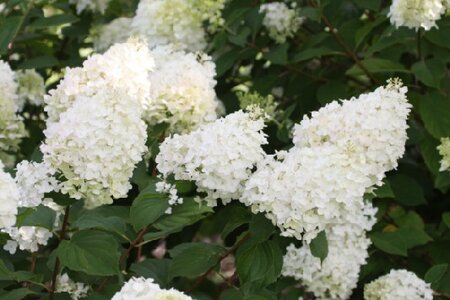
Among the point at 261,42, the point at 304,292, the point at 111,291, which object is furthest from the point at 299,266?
the point at 261,42

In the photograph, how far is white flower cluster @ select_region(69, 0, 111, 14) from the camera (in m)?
4.11

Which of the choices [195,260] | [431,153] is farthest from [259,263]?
[431,153]

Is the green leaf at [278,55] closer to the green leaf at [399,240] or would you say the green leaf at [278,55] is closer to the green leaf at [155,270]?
the green leaf at [399,240]

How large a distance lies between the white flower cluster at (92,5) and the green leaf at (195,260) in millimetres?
1847

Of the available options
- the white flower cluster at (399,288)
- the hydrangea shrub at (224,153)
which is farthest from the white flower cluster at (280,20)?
the white flower cluster at (399,288)

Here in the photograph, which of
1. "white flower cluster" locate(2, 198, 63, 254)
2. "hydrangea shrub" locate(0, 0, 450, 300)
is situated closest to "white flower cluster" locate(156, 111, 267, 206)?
"hydrangea shrub" locate(0, 0, 450, 300)

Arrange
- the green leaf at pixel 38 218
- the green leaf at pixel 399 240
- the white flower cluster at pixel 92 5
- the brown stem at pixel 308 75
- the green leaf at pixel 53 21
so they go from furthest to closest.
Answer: the white flower cluster at pixel 92 5, the brown stem at pixel 308 75, the green leaf at pixel 53 21, the green leaf at pixel 399 240, the green leaf at pixel 38 218

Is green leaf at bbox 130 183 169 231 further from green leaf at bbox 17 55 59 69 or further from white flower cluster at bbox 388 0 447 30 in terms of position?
green leaf at bbox 17 55 59 69

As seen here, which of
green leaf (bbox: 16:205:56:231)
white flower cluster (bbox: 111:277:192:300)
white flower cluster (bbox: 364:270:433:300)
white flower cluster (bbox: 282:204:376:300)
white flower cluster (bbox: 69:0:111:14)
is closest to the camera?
white flower cluster (bbox: 111:277:192:300)

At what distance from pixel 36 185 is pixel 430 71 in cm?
174

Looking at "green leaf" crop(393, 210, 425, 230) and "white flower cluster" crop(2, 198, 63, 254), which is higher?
"white flower cluster" crop(2, 198, 63, 254)

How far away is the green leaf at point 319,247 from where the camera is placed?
2.46m

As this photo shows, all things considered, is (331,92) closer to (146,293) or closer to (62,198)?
(62,198)

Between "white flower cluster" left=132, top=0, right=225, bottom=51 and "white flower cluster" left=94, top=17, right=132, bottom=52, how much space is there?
14.0 inches
